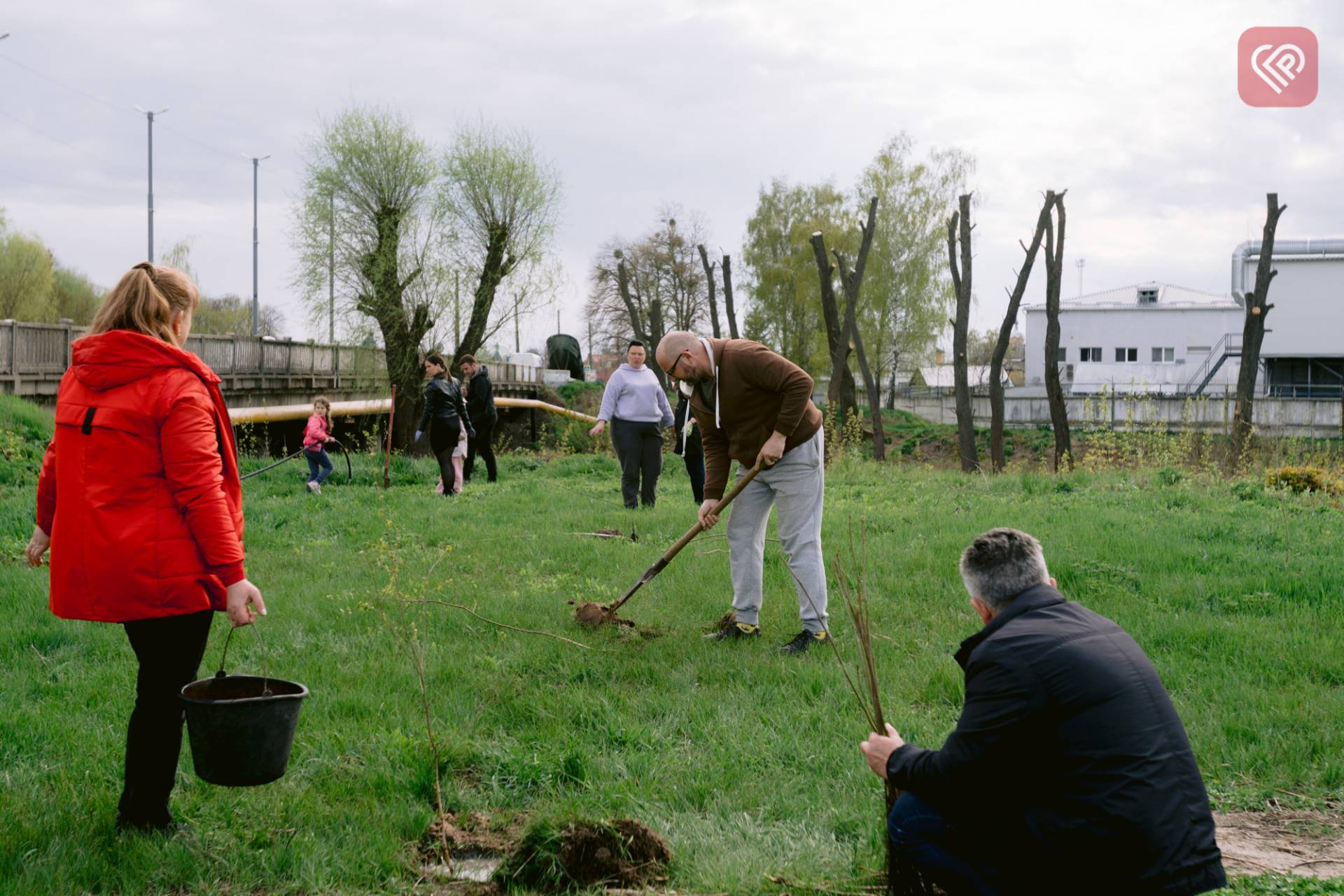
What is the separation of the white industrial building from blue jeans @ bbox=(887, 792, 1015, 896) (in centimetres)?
4845

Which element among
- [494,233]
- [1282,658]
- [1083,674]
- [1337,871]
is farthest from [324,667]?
[494,233]

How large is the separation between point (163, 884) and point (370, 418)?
3014 cm

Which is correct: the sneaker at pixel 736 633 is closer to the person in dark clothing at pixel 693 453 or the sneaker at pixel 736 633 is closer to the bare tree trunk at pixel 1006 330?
the person in dark clothing at pixel 693 453

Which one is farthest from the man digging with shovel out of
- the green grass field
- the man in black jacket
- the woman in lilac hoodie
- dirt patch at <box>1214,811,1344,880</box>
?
the woman in lilac hoodie

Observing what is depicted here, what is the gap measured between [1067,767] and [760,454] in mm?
3555

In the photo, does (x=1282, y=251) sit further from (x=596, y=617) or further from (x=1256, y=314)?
(x=596, y=617)

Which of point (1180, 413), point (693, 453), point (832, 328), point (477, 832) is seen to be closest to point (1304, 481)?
point (693, 453)

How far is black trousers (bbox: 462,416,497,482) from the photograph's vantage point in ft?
50.7

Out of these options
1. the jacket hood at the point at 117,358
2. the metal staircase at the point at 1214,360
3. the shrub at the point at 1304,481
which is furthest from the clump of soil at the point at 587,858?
the metal staircase at the point at 1214,360

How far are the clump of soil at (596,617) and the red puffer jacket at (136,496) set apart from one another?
3225mm

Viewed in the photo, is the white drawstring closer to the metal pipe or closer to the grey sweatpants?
the grey sweatpants

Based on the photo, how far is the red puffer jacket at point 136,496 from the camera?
3234 millimetres

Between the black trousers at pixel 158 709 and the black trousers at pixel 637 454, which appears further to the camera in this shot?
the black trousers at pixel 637 454

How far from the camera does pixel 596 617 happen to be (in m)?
6.38
